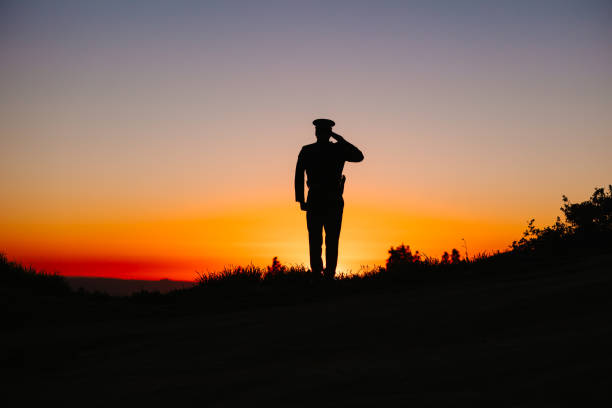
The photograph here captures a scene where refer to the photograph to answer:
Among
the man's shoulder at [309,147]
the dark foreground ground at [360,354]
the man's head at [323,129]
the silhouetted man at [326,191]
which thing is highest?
the man's head at [323,129]

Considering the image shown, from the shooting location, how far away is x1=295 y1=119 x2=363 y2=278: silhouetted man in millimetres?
9250

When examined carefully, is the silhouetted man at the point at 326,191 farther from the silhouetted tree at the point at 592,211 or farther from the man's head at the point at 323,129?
the silhouetted tree at the point at 592,211

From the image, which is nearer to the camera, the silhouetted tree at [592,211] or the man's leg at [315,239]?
the man's leg at [315,239]

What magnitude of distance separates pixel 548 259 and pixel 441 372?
18.3ft

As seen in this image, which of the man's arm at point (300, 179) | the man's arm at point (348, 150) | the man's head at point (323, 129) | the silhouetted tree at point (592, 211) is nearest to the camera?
the man's arm at point (348, 150)

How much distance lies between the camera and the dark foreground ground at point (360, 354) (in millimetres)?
2775

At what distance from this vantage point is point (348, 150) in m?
9.21

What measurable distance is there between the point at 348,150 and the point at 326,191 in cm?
70

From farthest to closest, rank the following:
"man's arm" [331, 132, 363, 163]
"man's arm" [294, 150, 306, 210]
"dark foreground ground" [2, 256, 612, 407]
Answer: "man's arm" [294, 150, 306, 210] → "man's arm" [331, 132, 363, 163] → "dark foreground ground" [2, 256, 612, 407]

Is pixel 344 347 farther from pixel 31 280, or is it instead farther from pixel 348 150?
pixel 31 280

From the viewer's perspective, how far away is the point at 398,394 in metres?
2.75

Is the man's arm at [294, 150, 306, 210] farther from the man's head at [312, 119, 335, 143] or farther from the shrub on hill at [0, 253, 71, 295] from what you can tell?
the shrub on hill at [0, 253, 71, 295]

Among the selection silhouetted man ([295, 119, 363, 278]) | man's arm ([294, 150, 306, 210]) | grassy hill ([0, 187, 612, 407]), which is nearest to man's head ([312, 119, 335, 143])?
silhouetted man ([295, 119, 363, 278])

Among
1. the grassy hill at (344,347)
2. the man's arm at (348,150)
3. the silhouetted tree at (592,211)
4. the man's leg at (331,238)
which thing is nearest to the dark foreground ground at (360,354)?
the grassy hill at (344,347)
